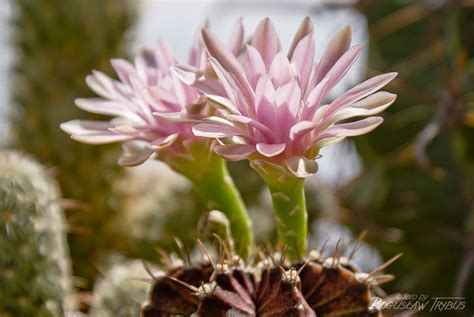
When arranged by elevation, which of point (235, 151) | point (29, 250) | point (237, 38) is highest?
point (237, 38)

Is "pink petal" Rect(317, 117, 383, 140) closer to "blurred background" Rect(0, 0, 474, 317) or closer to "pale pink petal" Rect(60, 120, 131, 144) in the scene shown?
"pale pink petal" Rect(60, 120, 131, 144)

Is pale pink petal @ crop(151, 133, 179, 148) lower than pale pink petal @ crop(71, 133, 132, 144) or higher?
lower

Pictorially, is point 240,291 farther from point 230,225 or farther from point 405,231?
point 405,231

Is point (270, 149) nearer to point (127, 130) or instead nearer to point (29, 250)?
point (127, 130)

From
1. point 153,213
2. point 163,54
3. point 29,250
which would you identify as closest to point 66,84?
point 153,213

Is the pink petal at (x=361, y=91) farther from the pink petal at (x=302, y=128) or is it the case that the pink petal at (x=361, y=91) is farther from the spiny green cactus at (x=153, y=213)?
the spiny green cactus at (x=153, y=213)

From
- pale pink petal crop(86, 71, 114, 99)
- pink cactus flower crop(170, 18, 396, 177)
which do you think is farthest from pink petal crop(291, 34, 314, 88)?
pale pink petal crop(86, 71, 114, 99)
